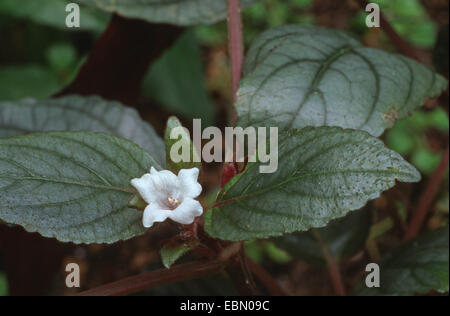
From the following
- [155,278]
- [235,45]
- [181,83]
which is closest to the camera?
[155,278]

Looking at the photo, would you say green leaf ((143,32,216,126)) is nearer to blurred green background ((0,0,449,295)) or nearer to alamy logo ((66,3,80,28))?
blurred green background ((0,0,449,295))

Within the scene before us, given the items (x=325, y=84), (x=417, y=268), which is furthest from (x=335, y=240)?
(x=325, y=84)

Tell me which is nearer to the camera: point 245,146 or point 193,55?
point 245,146

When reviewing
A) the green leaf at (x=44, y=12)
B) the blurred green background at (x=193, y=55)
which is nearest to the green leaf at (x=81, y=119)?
the blurred green background at (x=193, y=55)

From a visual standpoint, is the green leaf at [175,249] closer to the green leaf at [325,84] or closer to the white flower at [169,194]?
the white flower at [169,194]

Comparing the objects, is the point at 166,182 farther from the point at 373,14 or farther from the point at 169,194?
the point at 373,14

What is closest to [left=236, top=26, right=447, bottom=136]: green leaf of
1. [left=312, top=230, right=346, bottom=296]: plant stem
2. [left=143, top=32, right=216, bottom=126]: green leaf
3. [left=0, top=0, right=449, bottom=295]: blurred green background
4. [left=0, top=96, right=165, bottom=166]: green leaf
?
[left=0, top=96, right=165, bottom=166]: green leaf
